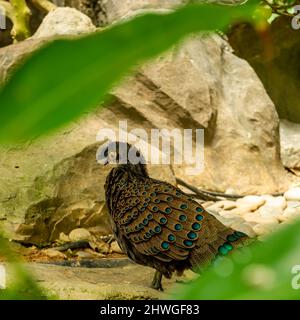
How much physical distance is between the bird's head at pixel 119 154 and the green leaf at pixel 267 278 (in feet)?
9.57

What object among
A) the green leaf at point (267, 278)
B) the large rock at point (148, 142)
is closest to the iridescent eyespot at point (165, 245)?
the large rock at point (148, 142)

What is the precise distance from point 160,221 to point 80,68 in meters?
2.49

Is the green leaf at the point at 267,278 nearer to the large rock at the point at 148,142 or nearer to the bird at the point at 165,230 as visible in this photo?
the bird at the point at 165,230

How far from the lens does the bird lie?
8.70 ft

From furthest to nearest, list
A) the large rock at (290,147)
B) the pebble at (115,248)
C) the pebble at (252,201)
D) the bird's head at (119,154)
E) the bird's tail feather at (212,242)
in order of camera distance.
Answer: the large rock at (290,147)
the pebble at (252,201)
the pebble at (115,248)
the bird's head at (119,154)
the bird's tail feather at (212,242)

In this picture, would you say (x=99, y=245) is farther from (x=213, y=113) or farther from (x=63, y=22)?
(x=63, y=22)

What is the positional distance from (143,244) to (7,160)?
132 centimetres

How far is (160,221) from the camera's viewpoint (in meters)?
2.73

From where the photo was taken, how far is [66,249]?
354 cm

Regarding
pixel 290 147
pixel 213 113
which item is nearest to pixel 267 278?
pixel 213 113

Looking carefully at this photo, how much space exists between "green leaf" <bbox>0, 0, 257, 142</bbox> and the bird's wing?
243 centimetres

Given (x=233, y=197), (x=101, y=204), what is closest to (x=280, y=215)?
(x=233, y=197)

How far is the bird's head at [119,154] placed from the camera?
10.6 ft
